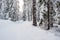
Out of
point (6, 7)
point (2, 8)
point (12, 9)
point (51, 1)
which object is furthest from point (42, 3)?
point (2, 8)

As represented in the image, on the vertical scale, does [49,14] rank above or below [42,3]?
below

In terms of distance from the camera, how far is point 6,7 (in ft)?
106

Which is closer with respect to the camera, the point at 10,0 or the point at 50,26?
the point at 50,26

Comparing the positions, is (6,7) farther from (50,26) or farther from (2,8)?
(50,26)

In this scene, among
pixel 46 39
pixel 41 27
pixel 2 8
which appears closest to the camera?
pixel 46 39

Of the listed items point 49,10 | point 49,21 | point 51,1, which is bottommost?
point 49,21

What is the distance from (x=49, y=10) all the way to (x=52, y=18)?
0.95m

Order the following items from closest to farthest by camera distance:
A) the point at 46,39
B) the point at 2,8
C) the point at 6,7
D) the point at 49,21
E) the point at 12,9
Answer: the point at 46,39 < the point at 49,21 < the point at 12,9 < the point at 6,7 < the point at 2,8

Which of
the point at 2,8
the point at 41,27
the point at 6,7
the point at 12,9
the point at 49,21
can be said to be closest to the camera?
the point at 49,21

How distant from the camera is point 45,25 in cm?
1287

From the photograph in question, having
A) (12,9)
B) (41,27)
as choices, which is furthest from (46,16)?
(12,9)

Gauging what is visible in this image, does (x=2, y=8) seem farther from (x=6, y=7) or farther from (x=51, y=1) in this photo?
(x=51, y=1)

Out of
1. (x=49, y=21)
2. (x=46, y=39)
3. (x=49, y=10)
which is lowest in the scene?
(x=46, y=39)

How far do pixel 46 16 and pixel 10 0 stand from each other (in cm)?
1958
